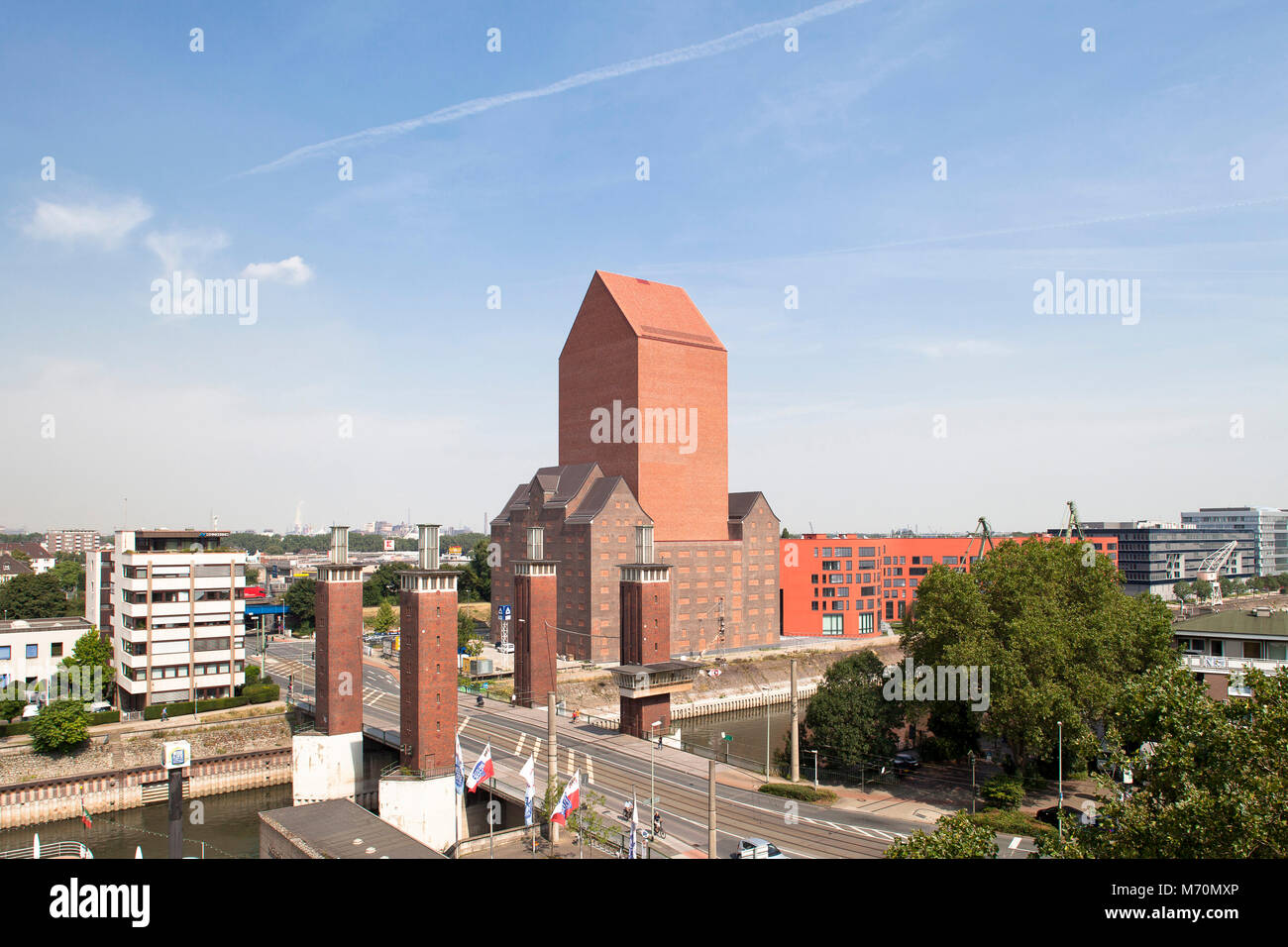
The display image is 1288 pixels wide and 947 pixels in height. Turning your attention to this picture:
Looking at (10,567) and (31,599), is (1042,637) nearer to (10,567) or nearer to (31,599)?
(31,599)

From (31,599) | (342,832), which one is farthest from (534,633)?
(31,599)

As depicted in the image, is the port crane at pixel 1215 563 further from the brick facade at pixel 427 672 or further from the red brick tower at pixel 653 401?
Result: the brick facade at pixel 427 672

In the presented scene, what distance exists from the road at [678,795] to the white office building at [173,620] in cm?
1241

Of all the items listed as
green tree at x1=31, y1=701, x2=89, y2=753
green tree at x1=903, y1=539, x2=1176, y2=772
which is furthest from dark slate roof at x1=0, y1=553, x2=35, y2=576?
green tree at x1=903, y1=539, x2=1176, y2=772

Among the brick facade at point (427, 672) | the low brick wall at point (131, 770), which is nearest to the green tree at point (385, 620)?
the low brick wall at point (131, 770)

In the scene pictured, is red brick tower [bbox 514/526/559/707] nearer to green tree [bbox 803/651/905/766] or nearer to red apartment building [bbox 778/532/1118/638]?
green tree [bbox 803/651/905/766]

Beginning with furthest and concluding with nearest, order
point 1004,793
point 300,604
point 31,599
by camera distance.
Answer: point 300,604
point 31,599
point 1004,793

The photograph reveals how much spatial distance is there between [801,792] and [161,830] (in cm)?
3606

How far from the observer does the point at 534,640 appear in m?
60.7

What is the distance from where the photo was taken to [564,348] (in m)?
93.8

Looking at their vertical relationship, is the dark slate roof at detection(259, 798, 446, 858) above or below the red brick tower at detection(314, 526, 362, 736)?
below

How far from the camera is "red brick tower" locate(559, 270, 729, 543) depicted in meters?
85.6

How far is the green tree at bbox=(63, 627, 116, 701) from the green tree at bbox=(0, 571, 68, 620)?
2961 cm
